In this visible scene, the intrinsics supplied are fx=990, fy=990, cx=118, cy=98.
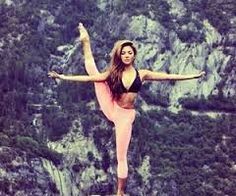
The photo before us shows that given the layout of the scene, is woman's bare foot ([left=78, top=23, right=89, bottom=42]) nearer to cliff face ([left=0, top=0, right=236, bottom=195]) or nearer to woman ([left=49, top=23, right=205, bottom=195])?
woman ([left=49, top=23, right=205, bottom=195])

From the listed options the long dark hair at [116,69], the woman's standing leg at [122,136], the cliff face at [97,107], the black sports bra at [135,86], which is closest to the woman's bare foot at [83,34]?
the long dark hair at [116,69]

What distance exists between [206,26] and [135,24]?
11.8 metres

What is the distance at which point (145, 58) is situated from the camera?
138 meters

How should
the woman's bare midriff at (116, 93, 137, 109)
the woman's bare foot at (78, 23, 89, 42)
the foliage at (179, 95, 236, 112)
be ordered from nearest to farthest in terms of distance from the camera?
the woman's bare foot at (78, 23, 89, 42) → the woman's bare midriff at (116, 93, 137, 109) → the foliage at (179, 95, 236, 112)

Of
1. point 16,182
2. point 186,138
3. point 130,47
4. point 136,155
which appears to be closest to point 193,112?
point 186,138

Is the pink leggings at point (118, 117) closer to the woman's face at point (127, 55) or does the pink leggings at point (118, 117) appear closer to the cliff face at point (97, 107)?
the woman's face at point (127, 55)

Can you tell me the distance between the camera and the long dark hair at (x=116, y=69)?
1137 centimetres

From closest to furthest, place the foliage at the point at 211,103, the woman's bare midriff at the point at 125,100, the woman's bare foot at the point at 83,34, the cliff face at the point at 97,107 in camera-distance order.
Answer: the woman's bare foot at the point at 83,34 < the woman's bare midriff at the point at 125,100 < the cliff face at the point at 97,107 < the foliage at the point at 211,103

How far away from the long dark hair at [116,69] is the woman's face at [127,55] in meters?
0.03

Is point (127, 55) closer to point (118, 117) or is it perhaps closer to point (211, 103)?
point (118, 117)

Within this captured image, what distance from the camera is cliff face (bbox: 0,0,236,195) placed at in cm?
12050

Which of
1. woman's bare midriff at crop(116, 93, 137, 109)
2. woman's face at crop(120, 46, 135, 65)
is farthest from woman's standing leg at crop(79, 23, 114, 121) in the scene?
woman's face at crop(120, 46, 135, 65)

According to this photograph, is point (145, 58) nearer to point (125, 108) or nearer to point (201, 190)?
point (201, 190)

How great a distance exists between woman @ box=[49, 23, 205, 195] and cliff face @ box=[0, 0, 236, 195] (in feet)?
314
